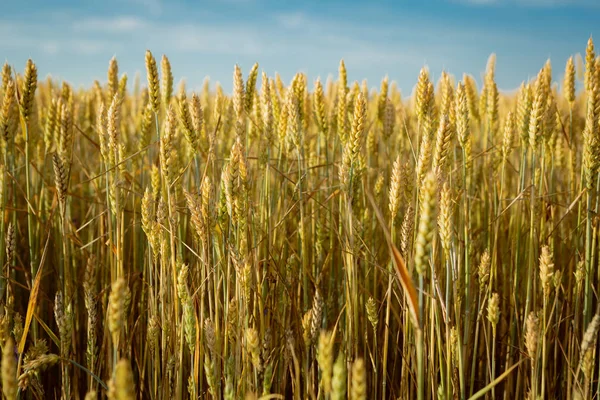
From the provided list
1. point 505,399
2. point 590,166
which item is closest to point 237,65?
point 590,166

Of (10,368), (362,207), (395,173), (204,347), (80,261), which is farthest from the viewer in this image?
(80,261)

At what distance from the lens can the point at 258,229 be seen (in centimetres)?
139

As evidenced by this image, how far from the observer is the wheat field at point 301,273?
1.06 m

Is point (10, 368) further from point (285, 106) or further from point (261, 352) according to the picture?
point (285, 106)

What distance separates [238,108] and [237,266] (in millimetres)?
661

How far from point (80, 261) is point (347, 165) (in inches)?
47.6

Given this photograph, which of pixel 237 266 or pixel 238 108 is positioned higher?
pixel 238 108

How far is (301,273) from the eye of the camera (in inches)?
62.4

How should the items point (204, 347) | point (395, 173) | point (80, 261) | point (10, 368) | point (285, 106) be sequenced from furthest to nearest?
point (80, 261) < point (285, 106) < point (204, 347) < point (395, 173) < point (10, 368)

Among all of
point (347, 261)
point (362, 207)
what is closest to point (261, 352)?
point (347, 261)


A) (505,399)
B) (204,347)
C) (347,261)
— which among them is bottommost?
(505,399)

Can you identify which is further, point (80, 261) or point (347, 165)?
point (80, 261)

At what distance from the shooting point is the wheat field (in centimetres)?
106

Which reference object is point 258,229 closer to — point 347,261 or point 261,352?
point 347,261
